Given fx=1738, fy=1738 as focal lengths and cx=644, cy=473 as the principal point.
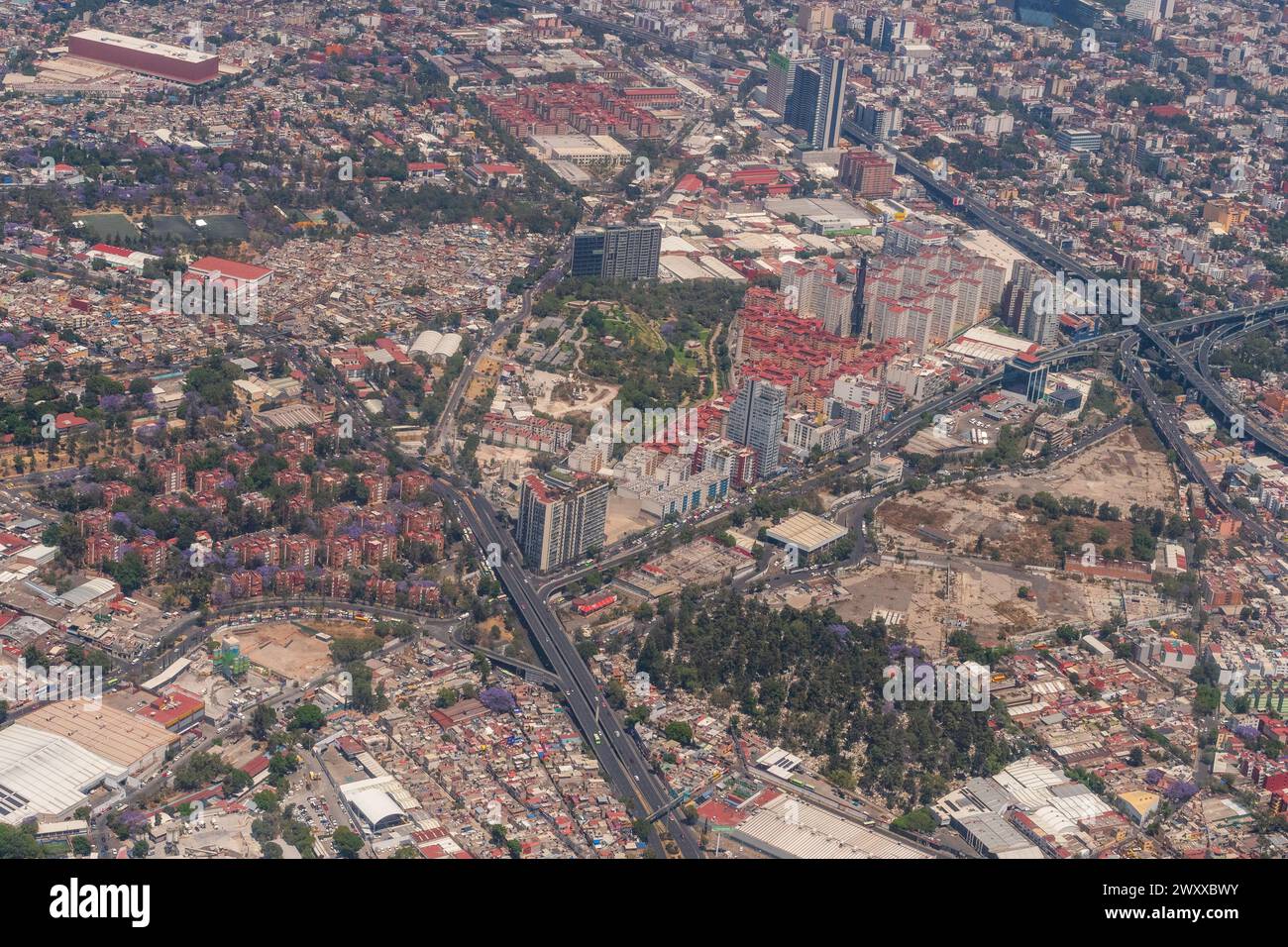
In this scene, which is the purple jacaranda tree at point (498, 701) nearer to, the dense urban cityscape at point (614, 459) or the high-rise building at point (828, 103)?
the dense urban cityscape at point (614, 459)

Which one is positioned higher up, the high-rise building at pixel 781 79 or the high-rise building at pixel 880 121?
the high-rise building at pixel 781 79

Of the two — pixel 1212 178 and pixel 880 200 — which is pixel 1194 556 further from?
pixel 1212 178

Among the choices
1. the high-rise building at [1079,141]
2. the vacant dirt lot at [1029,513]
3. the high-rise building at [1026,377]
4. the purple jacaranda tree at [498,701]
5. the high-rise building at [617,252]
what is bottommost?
the vacant dirt lot at [1029,513]

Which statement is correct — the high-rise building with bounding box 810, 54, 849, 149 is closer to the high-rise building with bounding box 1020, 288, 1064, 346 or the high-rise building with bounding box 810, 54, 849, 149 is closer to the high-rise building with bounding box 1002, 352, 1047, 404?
the high-rise building with bounding box 1020, 288, 1064, 346

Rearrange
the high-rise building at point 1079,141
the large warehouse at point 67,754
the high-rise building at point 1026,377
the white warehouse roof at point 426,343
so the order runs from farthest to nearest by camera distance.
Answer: the high-rise building at point 1079,141
the high-rise building at point 1026,377
the white warehouse roof at point 426,343
the large warehouse at point 67,754

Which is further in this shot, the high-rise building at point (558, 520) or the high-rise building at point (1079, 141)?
the high-rise building at point (1079, 141)

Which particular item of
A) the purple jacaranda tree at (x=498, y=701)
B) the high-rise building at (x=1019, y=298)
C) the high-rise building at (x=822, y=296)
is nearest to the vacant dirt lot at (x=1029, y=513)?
the high-rise building at (x=1019, y=298)

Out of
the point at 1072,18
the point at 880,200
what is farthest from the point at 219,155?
the point at 1072,18
